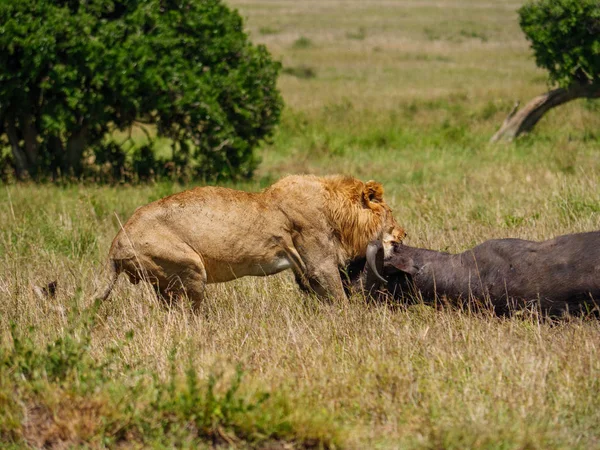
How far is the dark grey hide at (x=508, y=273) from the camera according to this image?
668 centimetres

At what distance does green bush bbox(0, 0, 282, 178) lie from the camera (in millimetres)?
13195

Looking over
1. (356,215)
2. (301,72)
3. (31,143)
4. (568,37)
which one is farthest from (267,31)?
(356,215)

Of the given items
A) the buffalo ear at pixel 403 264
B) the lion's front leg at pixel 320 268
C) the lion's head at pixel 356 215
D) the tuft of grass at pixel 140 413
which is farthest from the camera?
the buffalo ear at pixel 403 264

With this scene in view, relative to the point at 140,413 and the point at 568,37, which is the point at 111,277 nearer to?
the point at 140,413

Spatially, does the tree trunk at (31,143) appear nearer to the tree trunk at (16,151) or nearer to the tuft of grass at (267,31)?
the tree trunk at (16,151)

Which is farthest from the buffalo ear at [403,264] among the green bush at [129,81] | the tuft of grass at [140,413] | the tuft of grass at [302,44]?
the tuft of grass at [302,44]

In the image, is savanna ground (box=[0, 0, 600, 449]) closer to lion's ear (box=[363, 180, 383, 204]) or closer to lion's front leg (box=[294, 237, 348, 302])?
lion's front leg (box=[294, 237, 348, 302])

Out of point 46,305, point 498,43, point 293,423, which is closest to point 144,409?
point 293,423

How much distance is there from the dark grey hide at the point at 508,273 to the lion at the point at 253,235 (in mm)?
275

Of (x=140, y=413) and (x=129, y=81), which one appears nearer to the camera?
(x=140, y=413)

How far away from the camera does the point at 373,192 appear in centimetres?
746

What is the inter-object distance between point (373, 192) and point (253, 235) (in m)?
1.13

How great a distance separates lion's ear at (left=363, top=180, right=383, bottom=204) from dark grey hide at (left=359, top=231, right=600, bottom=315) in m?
0.45

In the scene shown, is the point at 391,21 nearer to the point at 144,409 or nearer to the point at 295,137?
the point at 295,137
